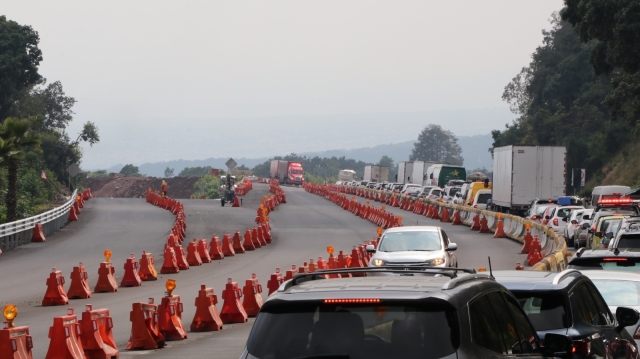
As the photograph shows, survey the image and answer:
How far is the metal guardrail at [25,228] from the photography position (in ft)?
114

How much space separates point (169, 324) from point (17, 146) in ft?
102

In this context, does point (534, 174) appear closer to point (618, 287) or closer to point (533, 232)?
point (533, 232)

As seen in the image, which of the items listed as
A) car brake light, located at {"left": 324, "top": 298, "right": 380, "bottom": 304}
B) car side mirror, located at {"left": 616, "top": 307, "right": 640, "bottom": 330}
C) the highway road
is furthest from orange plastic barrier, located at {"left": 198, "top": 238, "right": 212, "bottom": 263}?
car brake light, located at {"left": 324, "top": 298, "right": 380, "bottom": 304}

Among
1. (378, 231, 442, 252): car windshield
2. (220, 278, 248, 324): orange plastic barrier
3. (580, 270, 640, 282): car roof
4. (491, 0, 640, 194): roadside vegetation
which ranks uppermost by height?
(491, 0, 640, 194): roadside vegetation

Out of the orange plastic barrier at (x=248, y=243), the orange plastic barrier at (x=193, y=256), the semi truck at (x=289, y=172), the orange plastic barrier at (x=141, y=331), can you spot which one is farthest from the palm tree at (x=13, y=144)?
the semi truck at (x=289, y=172)

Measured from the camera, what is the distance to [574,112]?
299 feet

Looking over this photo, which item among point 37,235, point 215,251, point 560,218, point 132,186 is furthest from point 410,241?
point 132,186

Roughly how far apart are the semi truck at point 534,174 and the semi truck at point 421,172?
131ft

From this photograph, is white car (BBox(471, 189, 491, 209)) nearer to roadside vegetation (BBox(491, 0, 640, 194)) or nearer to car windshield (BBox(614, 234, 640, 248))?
roadside vegetation (BBox(491, 0, 640, 194))

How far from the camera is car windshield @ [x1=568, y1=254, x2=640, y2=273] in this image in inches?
470

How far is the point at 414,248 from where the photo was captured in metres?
23.9

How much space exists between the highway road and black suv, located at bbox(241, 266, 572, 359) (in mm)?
7826

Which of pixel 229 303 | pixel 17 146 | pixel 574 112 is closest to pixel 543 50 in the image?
pixel 574 112

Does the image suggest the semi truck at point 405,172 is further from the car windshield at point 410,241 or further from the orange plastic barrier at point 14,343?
the orange plastic barrier at point 14,343
